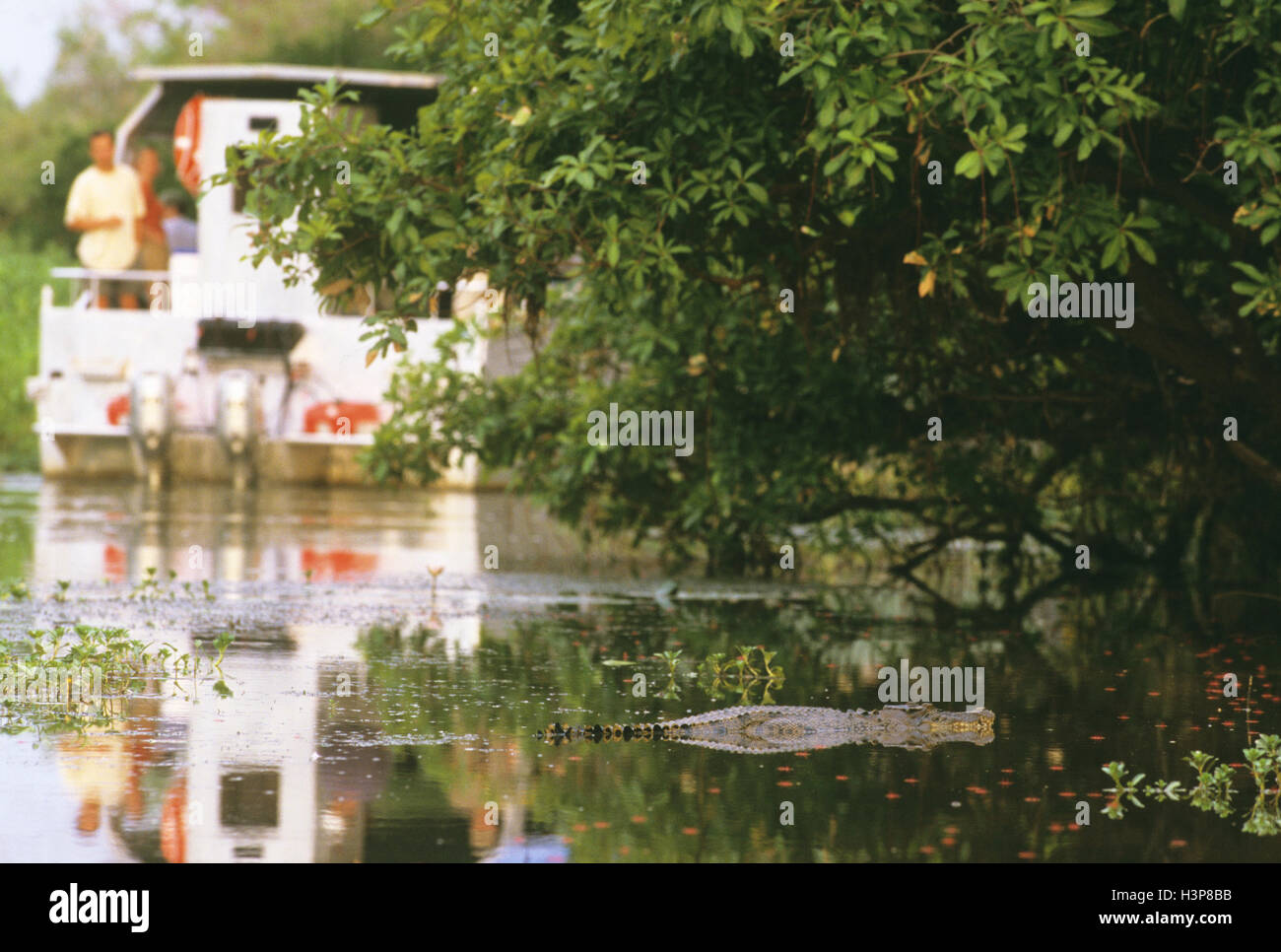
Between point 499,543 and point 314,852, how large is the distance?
50.8 ft

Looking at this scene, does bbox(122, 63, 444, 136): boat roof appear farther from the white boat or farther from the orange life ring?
the orange life ring

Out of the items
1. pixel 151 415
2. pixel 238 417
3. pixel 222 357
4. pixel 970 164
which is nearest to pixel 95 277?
pixel 222 357

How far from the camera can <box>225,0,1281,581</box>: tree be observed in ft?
34.1

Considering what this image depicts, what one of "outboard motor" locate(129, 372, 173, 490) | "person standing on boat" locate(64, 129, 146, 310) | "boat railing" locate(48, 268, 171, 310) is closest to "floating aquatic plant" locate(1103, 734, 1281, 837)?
"outboard motor" locate(129, 372, 173, 490)

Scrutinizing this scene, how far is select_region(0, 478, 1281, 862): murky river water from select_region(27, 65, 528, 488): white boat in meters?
11.8

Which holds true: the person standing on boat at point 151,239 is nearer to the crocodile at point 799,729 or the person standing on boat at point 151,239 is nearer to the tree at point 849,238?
the tree at point 849,238

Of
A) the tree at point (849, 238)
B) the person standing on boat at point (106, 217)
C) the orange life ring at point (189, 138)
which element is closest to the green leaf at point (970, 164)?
the tree at point (849, 238)

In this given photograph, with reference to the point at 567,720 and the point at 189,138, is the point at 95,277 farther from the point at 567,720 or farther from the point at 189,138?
the point at 567,720

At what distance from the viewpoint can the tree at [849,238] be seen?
10406 mm

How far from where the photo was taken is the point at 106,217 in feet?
102

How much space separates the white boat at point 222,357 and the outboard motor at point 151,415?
0.18 ft

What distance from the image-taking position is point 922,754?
865cm

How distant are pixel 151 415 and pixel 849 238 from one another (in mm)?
17935
